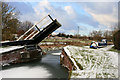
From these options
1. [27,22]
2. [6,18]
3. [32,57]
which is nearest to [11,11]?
[6,18]

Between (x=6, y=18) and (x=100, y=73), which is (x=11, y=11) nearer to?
(x=6, y=18)

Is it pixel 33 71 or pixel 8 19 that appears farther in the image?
pixel 8 19

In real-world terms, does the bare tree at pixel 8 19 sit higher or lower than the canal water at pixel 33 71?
higher

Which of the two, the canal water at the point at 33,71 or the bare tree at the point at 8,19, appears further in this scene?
the bare tree at the point at 8,19

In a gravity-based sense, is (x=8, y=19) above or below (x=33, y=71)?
above

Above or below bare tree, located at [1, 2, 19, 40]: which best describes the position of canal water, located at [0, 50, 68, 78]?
below

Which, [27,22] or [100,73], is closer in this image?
[100,73]

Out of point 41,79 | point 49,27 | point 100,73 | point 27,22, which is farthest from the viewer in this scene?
point 27,22

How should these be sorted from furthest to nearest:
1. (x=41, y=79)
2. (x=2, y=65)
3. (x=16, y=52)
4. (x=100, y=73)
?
(x=16, y=52)
(x=2, y=65)
(x=41, y=79)
(x=100, y=73)

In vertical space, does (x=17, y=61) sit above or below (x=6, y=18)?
below

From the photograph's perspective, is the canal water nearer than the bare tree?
Yes

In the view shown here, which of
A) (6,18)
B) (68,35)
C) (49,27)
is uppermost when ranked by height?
(6,18)

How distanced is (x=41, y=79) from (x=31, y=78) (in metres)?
0.55

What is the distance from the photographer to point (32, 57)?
11062 millimetres
